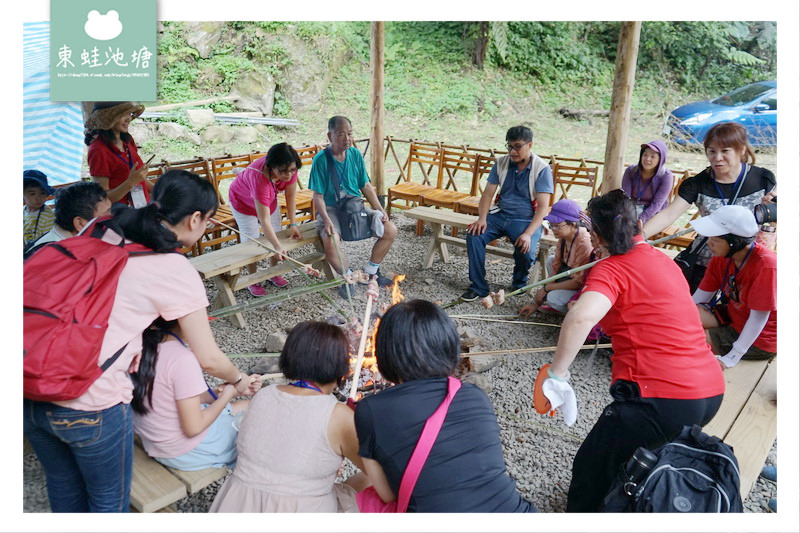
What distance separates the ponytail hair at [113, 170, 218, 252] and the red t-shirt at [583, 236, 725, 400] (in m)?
1.67

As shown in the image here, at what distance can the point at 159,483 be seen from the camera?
226 centimetres

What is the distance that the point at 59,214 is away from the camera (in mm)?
3094


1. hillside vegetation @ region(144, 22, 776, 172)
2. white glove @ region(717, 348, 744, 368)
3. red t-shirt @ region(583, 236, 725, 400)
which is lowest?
white glove @ region(717, 348, 744, 368)

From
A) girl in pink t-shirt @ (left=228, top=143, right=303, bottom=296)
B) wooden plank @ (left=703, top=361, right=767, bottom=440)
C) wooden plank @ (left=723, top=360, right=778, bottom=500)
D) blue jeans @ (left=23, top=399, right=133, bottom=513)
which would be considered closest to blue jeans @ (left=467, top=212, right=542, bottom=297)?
girl in pink t-shirt @ (left=228, top=143, right=303, bottom=296)

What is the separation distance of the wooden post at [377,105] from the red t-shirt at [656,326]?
5862mm

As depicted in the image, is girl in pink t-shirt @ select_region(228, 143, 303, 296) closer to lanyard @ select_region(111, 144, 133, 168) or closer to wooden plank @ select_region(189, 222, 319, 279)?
wooden plank @ select_region(189, 222, 319, 279)

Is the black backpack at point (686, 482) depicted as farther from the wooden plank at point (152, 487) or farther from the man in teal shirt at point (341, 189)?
the man in teal shirt at point (341, 189)

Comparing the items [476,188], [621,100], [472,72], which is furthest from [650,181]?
[472,72]

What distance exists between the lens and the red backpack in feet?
5.76

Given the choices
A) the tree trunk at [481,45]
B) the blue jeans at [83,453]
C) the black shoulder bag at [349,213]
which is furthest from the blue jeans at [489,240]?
the tree trunk at [481,45]

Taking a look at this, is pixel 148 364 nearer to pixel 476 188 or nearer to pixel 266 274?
pixel 266 274

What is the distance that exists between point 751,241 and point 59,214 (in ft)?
12.6

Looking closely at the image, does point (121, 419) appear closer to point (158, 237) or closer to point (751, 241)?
point (158, 237)
